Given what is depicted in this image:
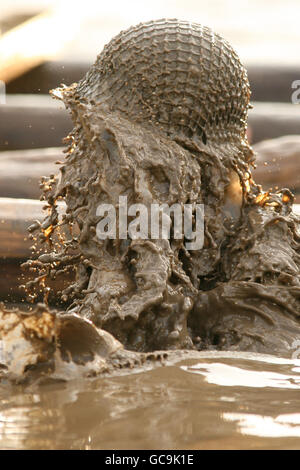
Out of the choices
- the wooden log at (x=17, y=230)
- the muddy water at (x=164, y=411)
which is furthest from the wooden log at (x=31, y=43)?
the muddy water at (x=164, y=411)

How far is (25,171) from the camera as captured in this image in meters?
4.77

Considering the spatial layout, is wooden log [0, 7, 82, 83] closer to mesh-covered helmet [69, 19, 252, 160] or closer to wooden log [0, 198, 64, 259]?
wooden log [0, 198, 64, 259]

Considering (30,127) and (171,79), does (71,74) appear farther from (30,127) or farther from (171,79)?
(171,79)

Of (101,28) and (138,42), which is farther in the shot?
(101,28)

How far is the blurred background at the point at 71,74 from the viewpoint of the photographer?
15.3ft

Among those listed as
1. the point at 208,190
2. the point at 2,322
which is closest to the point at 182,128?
the point at 208,190

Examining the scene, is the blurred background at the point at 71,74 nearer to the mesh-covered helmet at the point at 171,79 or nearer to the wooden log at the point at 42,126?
the wooden log at the point at 42,126

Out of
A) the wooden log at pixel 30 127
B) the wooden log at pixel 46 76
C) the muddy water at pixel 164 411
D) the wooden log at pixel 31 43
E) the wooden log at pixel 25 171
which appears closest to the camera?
the muddy water at pixel 164 411

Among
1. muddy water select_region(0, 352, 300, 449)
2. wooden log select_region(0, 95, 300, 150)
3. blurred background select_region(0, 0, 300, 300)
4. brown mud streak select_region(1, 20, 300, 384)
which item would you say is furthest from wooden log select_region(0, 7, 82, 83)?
muddy water select_region(0, 352, 300, 449)

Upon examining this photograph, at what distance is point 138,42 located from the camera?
2051 mm

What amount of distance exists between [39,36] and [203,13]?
2785 mm

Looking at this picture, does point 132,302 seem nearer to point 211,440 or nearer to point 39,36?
point 211,440

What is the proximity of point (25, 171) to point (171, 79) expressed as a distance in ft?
9.41

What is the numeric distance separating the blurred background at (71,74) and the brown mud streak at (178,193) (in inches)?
68.2
